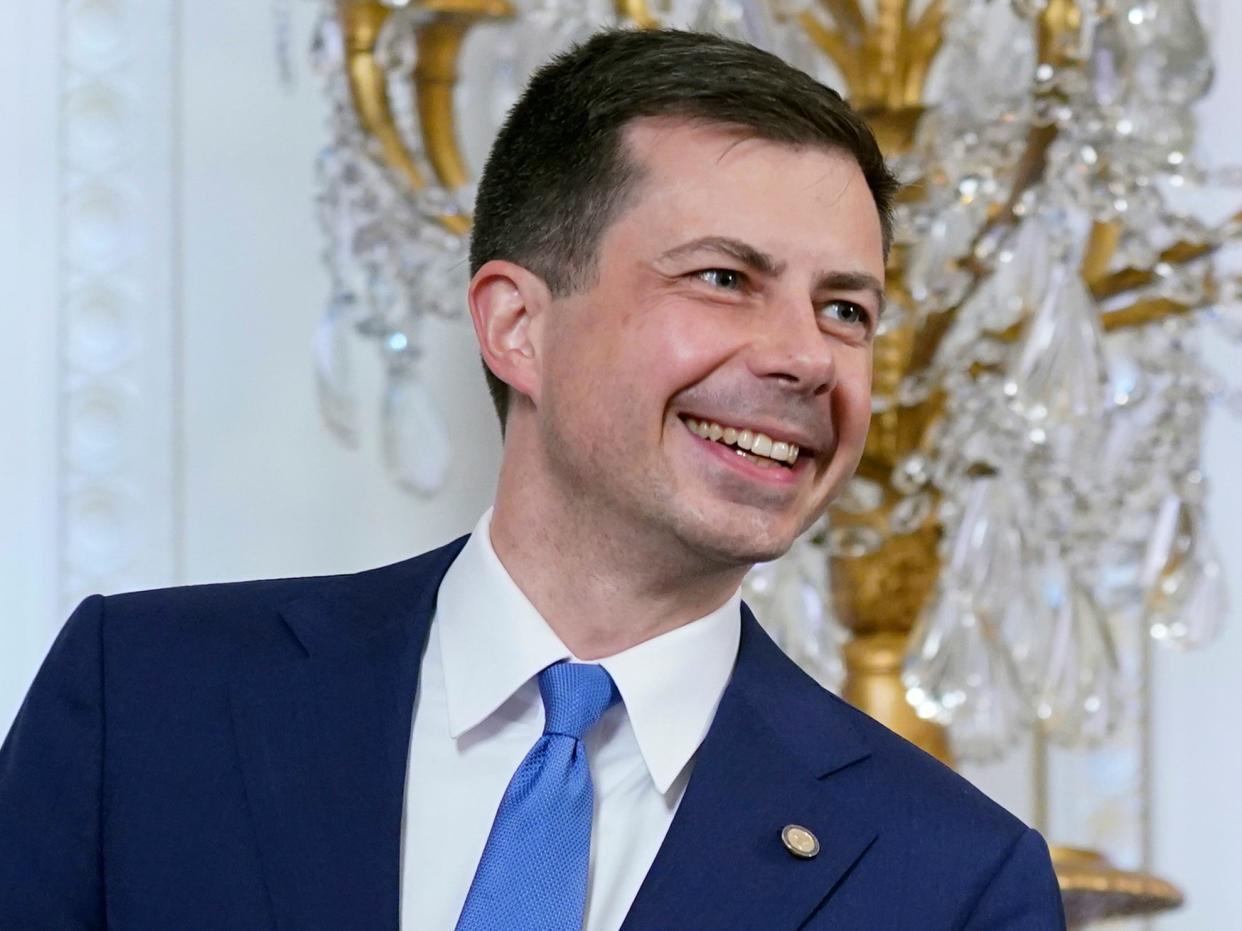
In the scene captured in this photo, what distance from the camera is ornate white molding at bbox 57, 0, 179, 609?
2.22m

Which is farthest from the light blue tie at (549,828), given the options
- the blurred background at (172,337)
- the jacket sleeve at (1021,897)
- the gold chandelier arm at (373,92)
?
the blurred background at (172,337)

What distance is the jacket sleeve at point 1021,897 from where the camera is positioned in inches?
50.0

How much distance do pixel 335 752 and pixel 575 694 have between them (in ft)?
0.46

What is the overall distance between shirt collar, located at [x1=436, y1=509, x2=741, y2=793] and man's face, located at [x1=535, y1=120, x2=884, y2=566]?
7 centimetres

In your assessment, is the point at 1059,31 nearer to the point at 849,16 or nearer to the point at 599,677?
the point at 849,16

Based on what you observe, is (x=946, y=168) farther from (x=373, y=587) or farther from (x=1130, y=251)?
(x=373, y=587)

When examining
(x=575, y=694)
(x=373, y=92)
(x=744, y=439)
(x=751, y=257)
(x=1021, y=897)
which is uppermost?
(x=373, y=92)

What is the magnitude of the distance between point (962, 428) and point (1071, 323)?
0.40ft

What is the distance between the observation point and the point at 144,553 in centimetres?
223

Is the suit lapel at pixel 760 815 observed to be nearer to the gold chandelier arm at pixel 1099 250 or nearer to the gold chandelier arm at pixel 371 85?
the gold chandelier arm at pixel 1099 250

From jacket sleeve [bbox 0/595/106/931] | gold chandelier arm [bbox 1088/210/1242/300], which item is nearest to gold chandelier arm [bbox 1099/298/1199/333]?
gold chandelier arm [bbox 1088/210/1242/300]

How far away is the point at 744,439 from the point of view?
1254 millimetres

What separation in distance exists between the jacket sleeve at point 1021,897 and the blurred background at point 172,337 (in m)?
1.10

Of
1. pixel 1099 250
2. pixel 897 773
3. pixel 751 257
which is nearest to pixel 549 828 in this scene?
pixel 897 773
